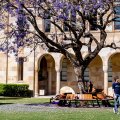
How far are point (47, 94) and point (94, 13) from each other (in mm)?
16882

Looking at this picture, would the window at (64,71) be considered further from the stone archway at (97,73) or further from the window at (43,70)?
the stone archway at (97,73)

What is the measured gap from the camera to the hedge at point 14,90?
126 ft

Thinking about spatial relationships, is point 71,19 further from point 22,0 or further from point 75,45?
point 22,0

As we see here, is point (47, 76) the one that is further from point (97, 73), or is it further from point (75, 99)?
point (75, 99)

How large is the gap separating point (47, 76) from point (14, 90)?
4210 mm

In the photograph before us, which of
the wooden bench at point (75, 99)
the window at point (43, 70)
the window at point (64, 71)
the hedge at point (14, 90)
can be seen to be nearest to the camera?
the wooden bench at point (75, 99)

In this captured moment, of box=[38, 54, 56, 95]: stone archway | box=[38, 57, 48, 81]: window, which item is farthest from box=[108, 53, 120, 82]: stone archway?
box=[38, 57, 48, 81]: window

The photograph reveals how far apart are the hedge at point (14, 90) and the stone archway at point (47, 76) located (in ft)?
7.91

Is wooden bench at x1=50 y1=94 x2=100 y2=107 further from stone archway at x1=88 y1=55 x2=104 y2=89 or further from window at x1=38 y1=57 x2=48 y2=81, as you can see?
window at x1=38 y1=57 x2=48 y2=81

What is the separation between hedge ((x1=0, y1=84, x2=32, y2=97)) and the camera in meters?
38.5

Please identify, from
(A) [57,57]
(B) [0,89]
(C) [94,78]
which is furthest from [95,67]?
(B) [0,89]

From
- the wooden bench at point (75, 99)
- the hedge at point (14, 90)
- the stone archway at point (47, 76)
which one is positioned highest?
the stone archway at point (47, 76)

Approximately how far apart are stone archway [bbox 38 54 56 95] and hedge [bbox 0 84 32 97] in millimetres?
2412

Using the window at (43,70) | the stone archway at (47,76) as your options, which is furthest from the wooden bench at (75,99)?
Result: the window at (43,70)
